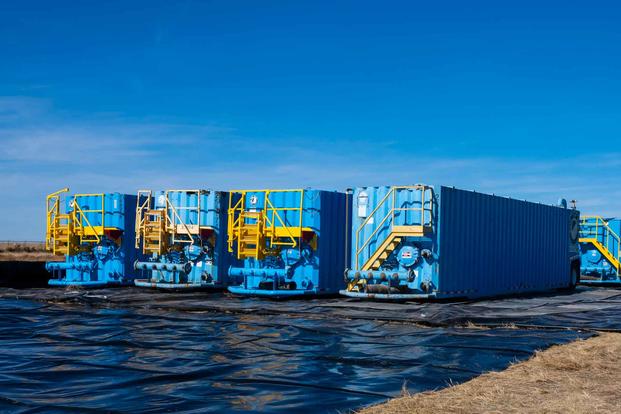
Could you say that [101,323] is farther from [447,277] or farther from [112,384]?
[447,277]

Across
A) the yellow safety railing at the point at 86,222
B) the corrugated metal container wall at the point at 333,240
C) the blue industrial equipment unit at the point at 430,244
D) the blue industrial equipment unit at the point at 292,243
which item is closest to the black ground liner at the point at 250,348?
the blue industrial equipment unit at the point at 430,244

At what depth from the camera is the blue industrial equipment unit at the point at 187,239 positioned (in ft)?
77.0

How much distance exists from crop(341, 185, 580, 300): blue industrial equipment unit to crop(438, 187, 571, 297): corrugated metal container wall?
3 cm

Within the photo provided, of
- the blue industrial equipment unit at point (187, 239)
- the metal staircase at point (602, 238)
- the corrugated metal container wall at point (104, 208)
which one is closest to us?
the blue industrial equipment unit at point (187, 239)

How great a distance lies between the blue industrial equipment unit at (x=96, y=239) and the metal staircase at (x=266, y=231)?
5.04 m

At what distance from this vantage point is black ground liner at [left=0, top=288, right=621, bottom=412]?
856cm

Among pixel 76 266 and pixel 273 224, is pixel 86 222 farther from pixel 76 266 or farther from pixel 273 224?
pixel 273 224

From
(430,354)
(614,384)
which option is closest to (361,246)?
(430,354)

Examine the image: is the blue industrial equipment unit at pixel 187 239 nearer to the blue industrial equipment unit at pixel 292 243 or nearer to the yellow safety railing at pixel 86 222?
the blue industrial equipment unit at pixel 292 243

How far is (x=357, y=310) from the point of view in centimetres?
1745

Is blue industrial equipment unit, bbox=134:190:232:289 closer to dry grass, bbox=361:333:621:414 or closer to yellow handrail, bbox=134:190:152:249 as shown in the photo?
yellow handrail, bbox=134:190:152:249

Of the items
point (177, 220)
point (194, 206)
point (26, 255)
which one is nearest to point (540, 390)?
point (194, 206)

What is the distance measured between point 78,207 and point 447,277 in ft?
44.5

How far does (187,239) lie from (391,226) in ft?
23.3
